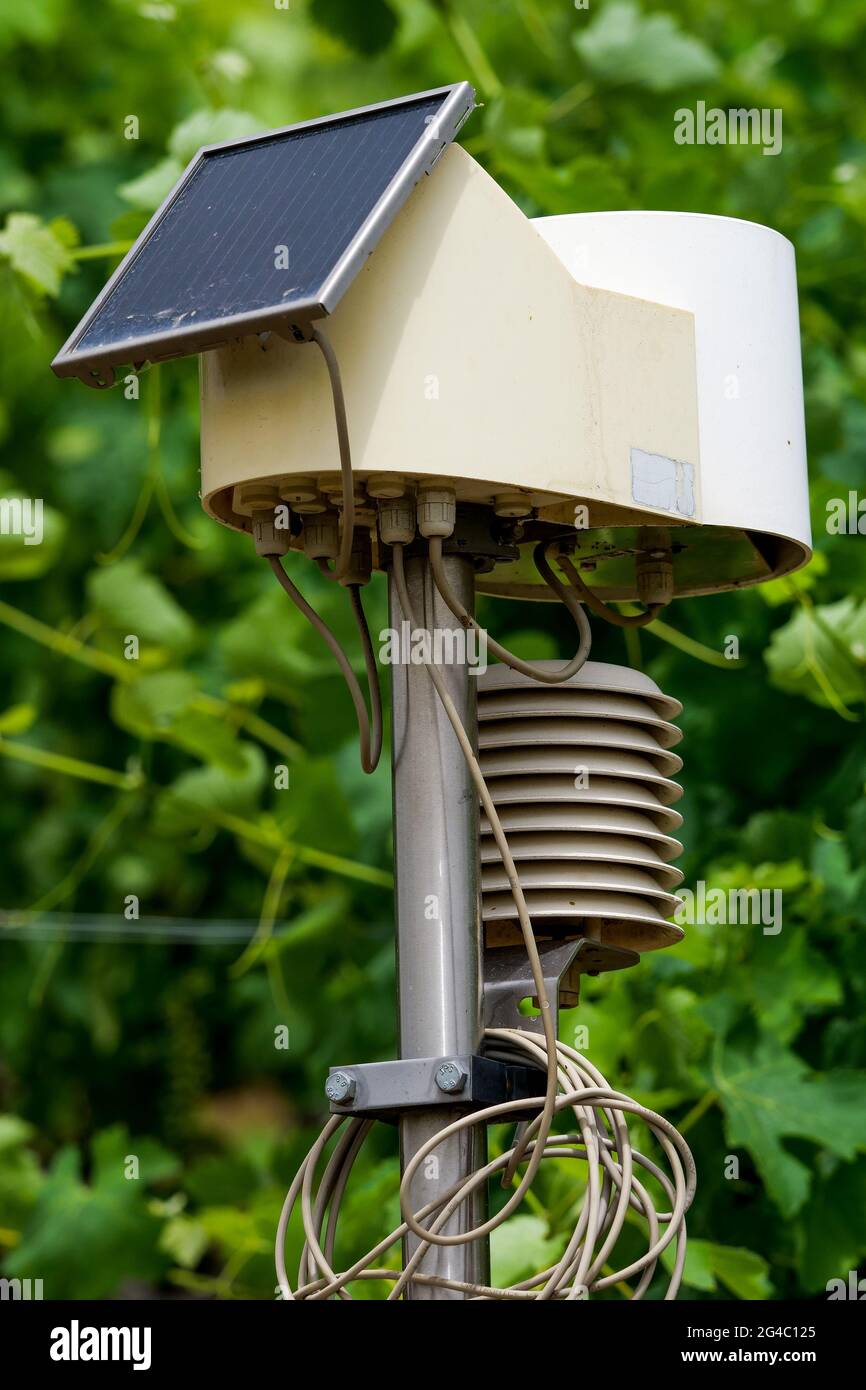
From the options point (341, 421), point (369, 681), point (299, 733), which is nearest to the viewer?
point (341, 421)

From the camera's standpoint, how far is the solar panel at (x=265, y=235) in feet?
5.98

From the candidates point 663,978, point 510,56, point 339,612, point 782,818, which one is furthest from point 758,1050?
point 510,56

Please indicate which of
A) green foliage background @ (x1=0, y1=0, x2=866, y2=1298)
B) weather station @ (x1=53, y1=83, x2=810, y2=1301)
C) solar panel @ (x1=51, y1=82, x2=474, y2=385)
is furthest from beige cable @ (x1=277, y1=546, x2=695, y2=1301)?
green foliage background @ (x1=0, y1=0, x2=866, y2=1298)

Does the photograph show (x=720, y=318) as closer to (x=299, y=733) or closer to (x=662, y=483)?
(x=662, y=483)

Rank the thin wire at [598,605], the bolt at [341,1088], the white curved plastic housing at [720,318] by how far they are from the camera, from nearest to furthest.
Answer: the bolt at [341,1088]
the white curved plastic housing at [720,318]
the thin wire at [598,605]

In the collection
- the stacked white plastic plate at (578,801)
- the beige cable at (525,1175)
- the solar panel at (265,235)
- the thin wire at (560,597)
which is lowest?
the beige cable at (525,1175)

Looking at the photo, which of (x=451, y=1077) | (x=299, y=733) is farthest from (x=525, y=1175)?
(x=299, y=733)

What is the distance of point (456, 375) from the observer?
1892mm

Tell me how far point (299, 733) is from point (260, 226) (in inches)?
117

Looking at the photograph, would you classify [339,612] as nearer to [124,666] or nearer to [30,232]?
[124,666]

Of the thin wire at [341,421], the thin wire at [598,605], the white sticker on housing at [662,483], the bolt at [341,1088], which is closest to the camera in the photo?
the thin wire at [341,421]

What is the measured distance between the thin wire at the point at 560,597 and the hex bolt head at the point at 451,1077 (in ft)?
1.27

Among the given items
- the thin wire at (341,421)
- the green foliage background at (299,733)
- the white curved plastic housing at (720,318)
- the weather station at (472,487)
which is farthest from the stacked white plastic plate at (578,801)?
the green foliage background at (299,733)

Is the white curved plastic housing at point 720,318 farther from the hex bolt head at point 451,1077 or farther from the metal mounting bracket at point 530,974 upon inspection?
the hex bolt head at point 451,1077
